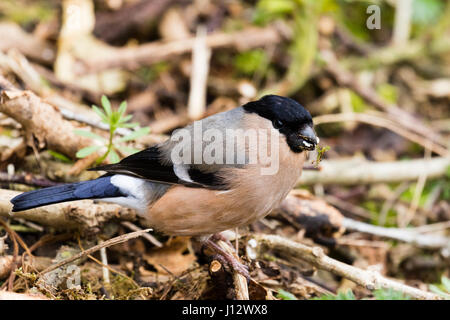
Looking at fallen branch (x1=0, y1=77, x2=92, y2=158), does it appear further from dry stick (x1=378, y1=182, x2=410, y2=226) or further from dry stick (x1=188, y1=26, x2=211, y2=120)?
dry stick (x1=378, y1=182, x2=410, y2=226)

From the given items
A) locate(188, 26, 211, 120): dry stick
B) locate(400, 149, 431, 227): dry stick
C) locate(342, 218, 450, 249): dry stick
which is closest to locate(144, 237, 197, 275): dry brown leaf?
locate(342, 218, 450, 249): dry stick

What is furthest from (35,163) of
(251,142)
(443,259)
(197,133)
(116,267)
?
(443,259)

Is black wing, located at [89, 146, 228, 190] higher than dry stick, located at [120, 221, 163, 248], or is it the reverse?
black wing, located at [89, 146, 228, 190]

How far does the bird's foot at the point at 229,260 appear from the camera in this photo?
108 inches

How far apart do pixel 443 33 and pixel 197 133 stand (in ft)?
13.3

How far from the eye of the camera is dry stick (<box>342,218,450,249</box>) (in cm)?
372

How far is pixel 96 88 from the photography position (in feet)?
16.6

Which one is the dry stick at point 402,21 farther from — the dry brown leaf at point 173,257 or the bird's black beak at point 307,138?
the dry brown leaf at point 173,257

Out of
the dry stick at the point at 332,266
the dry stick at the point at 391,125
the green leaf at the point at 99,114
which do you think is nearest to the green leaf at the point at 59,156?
the green leaf at the point at 99,114

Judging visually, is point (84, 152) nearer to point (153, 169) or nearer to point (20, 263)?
point (153, 169)

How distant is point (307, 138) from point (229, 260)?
0.79 meters

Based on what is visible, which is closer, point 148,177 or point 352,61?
point 148,177

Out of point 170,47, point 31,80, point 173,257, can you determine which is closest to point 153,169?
point 173,257

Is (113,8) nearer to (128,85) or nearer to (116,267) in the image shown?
(128,85)
